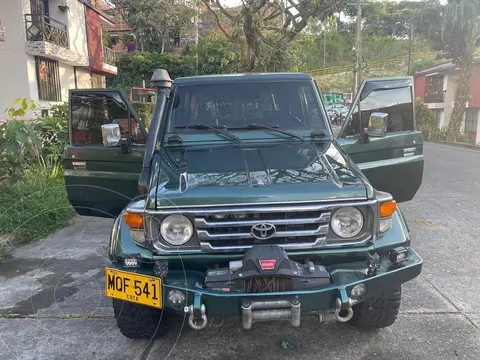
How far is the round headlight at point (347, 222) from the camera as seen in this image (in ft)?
8.68

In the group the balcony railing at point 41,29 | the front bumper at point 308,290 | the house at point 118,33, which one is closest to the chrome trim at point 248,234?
the front bumper at point 308,290

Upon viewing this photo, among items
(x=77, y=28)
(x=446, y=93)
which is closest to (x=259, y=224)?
(x=77, y=28)

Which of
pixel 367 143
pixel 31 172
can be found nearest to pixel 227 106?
pixel 367 143

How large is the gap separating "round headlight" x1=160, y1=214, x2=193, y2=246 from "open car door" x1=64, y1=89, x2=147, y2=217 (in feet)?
5.59

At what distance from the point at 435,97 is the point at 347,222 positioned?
31.1m

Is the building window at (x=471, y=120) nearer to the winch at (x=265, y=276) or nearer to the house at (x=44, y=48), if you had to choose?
the house at (x=44, y=48)

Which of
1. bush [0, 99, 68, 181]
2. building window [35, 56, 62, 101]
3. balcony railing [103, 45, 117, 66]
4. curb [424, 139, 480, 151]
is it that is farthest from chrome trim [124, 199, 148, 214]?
balcony railing [103, 45, 117, 66]

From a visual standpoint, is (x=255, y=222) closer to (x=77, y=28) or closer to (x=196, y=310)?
(x=196, y=310)

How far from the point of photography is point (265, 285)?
2.46 m

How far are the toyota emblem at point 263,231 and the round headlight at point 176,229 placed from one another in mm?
396

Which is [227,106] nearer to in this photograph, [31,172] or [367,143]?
[367,143]

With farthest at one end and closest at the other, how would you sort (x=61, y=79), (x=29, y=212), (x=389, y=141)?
(x=61, y=79)
(x=29, y=212)
(x=389, y=141)

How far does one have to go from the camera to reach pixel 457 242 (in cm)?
512

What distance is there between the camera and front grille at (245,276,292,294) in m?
2.46
